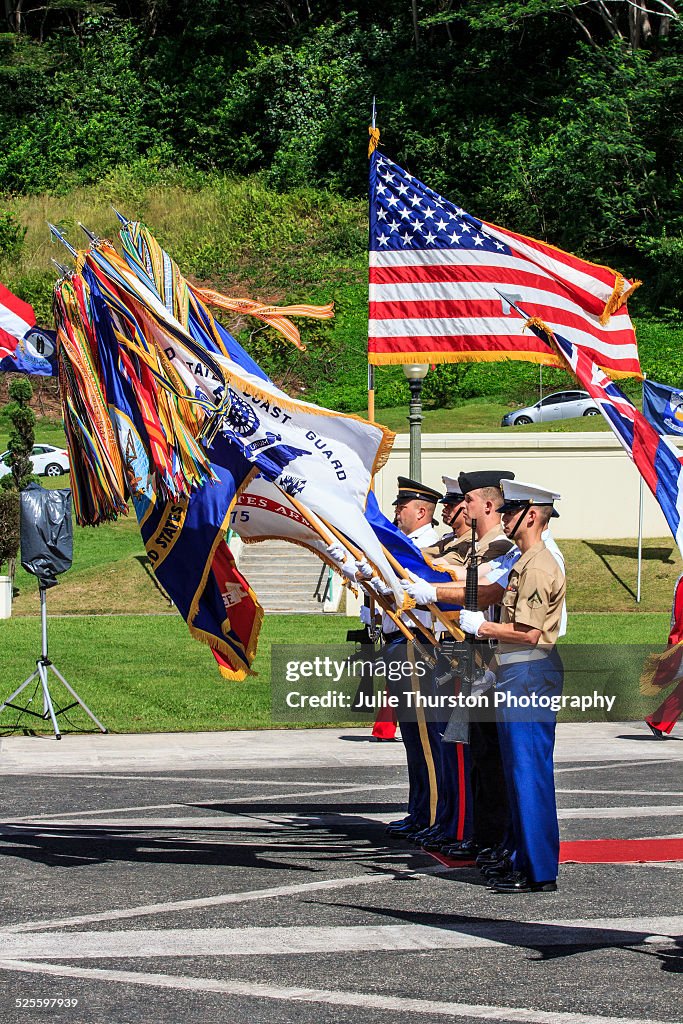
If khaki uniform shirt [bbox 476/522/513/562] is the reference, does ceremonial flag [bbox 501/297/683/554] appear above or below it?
above

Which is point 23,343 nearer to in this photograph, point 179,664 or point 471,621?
point 471,621

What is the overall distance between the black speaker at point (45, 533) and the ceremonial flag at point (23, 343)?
5.13 meters

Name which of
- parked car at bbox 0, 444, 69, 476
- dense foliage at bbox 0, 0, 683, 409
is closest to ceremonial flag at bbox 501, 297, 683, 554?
parked car at bbox 0, 444, 69, 476

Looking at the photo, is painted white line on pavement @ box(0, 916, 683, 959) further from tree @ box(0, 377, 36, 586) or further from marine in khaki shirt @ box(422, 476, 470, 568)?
tree @ box(0, 377, 36, 586)

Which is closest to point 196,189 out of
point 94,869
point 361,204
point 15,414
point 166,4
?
point 361,204

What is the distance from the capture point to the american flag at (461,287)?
12.3 meters

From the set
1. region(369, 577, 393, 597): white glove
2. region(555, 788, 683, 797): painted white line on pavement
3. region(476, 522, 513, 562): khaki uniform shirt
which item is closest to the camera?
region(369, 577, 393, 597): white glove

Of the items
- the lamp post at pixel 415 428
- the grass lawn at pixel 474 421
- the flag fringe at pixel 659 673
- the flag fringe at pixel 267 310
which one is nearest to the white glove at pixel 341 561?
the flag fringe at pixel 267 310

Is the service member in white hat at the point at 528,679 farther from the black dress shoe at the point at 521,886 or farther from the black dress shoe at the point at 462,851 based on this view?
the black dress shoe at the point at 462,851

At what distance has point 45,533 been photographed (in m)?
14.4

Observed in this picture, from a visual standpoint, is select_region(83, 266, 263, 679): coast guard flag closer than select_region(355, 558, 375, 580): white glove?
No

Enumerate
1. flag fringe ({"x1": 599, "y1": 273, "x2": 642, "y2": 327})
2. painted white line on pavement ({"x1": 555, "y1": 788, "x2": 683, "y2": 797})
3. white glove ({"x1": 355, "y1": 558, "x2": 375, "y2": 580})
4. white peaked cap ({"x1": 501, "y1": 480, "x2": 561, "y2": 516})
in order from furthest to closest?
flag fringe ({"x1": 599, "y1": 273, "x2": 642, "y2": 327}), painted white line on pavement ({"x1": 555, "y1": 788, "x2": 683, "y2": 797}), white glove ({"x1": 355, "y1": 558, "x2": 375, "y2": 580}), white peaked cap ({"x1": 501, "y1": 480, "x2": 561, "y2": 516})

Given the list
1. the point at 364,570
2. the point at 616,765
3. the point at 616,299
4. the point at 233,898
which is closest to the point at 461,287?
the point at 616,299

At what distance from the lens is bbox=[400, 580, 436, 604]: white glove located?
8523 mm
